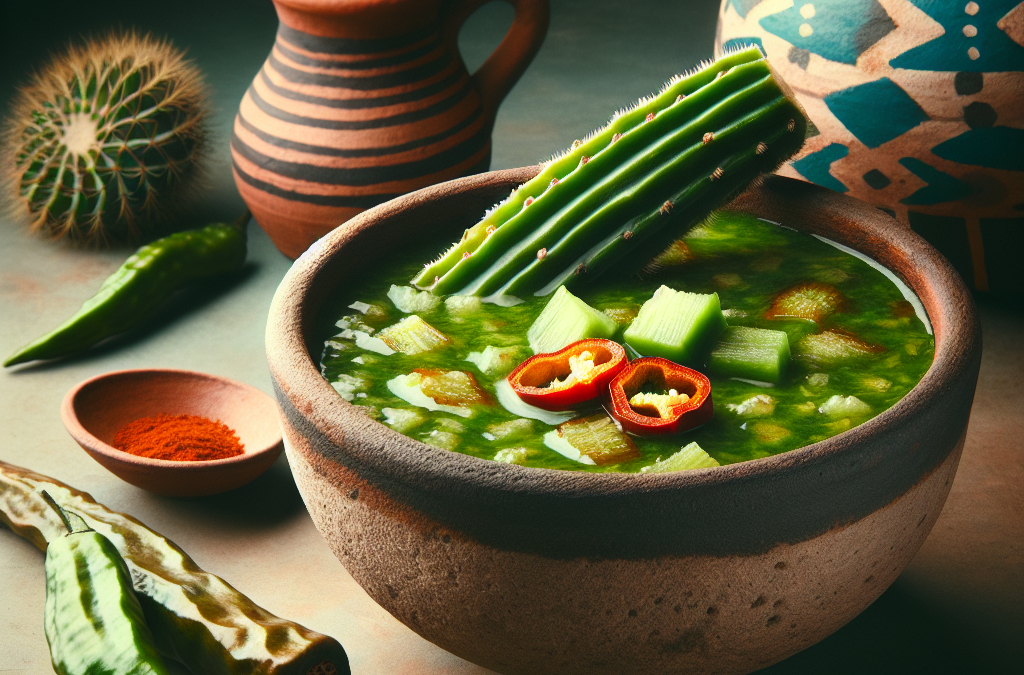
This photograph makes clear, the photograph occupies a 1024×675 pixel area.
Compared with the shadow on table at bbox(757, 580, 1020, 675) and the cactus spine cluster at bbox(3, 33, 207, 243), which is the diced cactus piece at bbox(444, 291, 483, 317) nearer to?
the shadow on table at bbox(757, 580, 1020, 675)

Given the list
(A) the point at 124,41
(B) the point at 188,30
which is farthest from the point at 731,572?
(B) the point at 188,30

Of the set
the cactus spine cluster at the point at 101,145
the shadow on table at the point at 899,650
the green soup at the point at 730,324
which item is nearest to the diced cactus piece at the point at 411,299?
the green soup at the point at 730,324

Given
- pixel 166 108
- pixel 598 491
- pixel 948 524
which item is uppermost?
pixel 598 491

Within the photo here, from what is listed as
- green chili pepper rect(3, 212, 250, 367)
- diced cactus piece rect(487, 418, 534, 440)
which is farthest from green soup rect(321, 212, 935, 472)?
green chili pepper rect(3, 212, 250, 367)

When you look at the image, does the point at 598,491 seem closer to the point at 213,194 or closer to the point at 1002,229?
the point at 1002,229

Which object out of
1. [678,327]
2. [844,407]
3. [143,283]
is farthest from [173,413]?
[844,407]

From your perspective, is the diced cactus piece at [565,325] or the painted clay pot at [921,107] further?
the painted clay pot at [921,107]

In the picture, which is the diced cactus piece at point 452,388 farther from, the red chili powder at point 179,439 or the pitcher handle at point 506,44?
the pitcher handle at point 506,44
